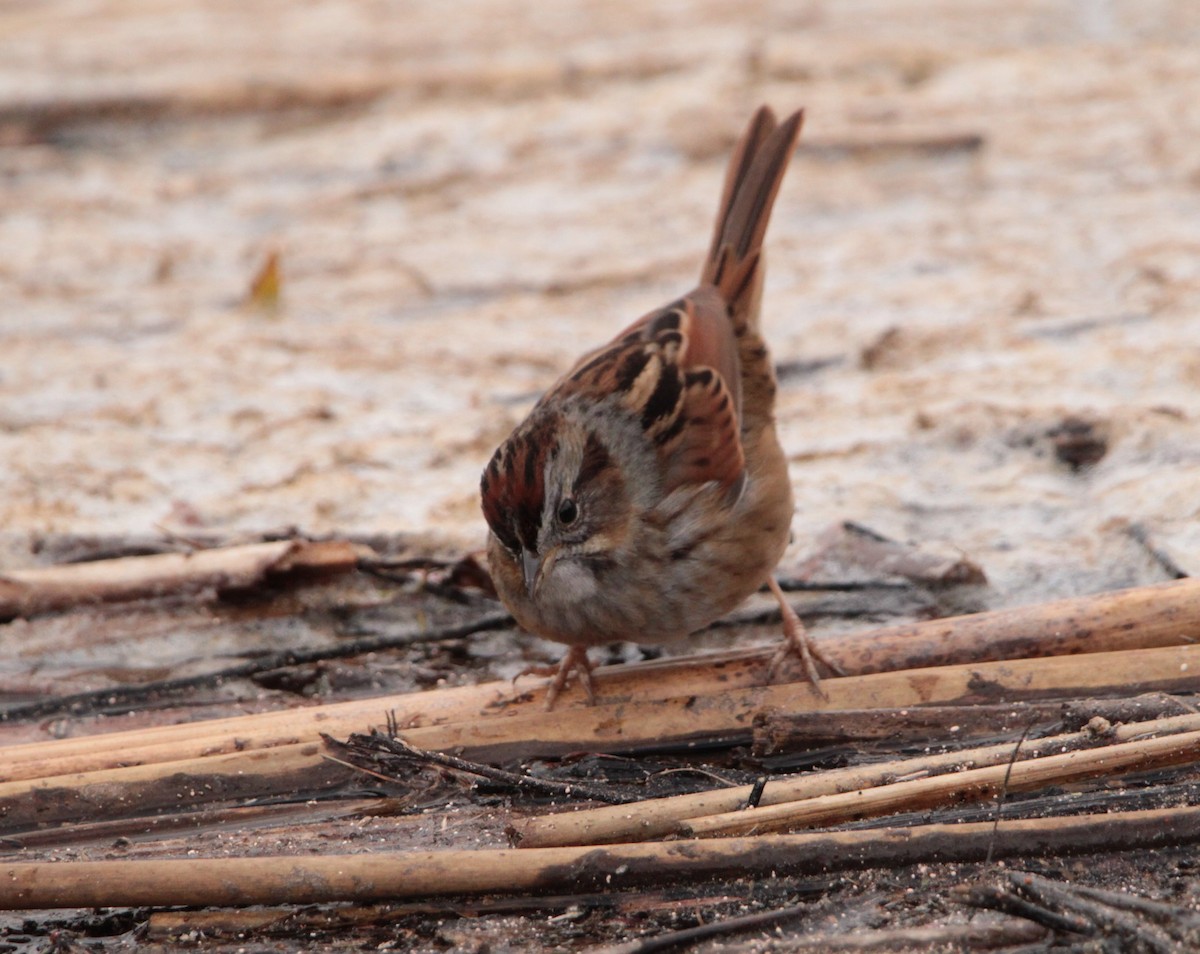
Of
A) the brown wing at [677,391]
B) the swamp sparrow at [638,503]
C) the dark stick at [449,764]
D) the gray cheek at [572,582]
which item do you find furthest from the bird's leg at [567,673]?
the brown wing at [677,391]

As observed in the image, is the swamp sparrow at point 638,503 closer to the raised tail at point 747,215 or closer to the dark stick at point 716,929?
the raised tail at point 747,215

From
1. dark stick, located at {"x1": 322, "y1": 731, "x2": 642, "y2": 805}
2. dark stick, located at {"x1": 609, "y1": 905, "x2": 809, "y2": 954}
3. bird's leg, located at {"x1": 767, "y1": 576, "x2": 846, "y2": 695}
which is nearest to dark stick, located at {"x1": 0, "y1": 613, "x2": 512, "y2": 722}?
dark stick, located at {"x1": 322, "y1": 731, "x2": 642, "y2": 805}

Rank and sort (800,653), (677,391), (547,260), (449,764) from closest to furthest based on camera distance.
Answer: (449,764) < (800,653) < (677,391) < (547,260)

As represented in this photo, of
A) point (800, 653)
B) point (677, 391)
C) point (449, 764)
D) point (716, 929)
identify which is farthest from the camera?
point (677, 391)

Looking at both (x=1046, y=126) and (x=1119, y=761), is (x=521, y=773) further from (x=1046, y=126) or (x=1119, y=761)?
(x=1046, y=126)

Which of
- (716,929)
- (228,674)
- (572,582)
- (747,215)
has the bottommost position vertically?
(228,674)

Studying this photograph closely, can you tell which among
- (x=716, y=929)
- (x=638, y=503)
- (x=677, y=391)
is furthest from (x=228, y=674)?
(x=716, y=929)

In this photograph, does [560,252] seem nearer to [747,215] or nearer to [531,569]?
[747,215]
